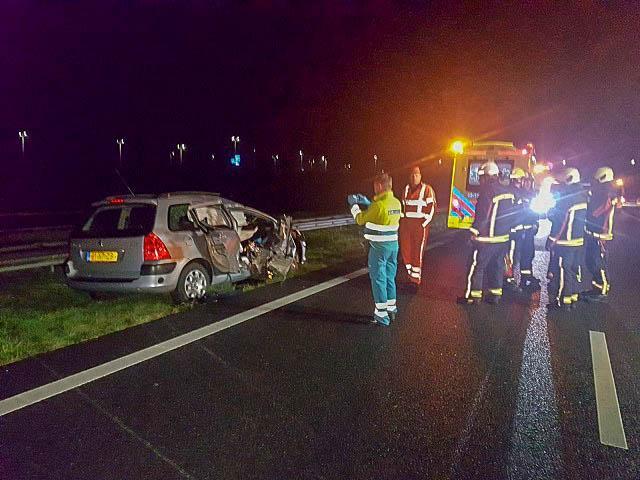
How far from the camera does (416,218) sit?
8.96 metres

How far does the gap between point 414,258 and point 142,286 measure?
400 cm

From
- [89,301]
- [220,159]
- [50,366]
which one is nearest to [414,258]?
[89,301]

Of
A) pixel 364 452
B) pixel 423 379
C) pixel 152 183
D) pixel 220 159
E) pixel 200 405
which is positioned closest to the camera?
pixel 364 452

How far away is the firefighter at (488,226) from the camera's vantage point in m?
7.55

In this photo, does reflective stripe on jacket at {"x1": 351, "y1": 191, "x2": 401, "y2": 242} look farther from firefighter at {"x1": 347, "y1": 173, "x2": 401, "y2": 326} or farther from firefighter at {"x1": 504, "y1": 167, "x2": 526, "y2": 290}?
firefighter at {"x1": 504, "y1": 167, "x2": 526, "y2": 290}

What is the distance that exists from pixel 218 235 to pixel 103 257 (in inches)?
59.6

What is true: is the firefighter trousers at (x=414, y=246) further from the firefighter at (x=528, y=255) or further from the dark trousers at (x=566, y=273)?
the dark trousers at (x=566, y=273)

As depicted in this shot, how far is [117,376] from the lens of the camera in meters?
4.98

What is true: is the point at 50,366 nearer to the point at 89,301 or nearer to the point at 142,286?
the point at 142,286

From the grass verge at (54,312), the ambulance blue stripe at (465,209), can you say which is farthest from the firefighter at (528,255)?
the ambulance blue stripe at (465,209)

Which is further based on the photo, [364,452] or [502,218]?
[502,218]

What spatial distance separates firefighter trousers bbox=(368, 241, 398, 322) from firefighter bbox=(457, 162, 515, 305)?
1.56m

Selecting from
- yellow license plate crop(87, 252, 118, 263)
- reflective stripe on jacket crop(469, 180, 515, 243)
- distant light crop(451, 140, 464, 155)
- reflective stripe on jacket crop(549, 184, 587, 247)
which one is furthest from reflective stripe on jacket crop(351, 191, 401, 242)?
distant light crop(451, 140, 464, 155)

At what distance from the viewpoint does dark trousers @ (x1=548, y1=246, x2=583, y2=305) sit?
24.9 ft
